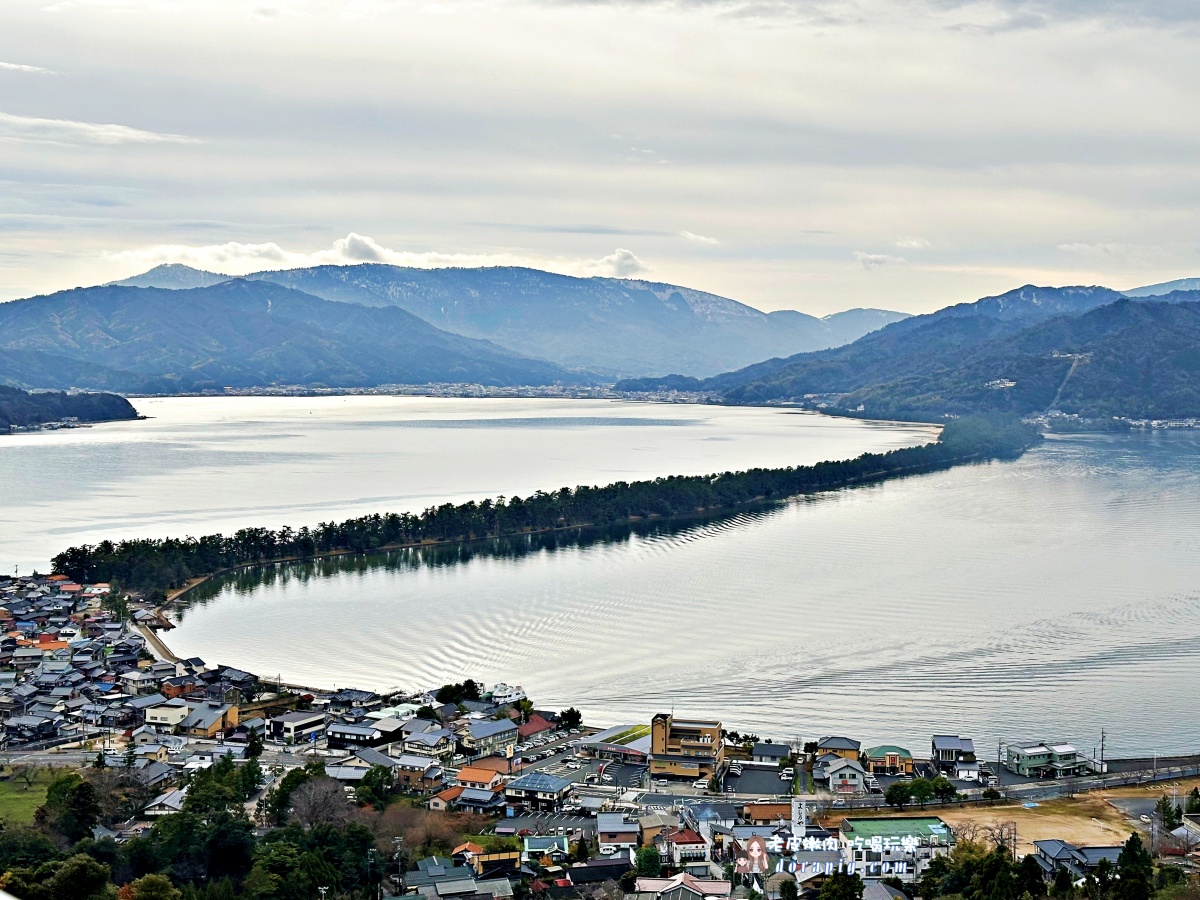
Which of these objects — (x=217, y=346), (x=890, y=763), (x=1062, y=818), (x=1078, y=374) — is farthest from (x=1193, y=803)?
(x=217, y=346)

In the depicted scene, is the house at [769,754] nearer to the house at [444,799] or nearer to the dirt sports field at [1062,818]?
the dirt sports field at [1062,818]

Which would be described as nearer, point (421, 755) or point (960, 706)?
point (421, 755)

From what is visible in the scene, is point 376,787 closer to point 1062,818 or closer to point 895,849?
point 895,849

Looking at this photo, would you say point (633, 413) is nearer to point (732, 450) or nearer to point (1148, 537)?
point (732, 450)

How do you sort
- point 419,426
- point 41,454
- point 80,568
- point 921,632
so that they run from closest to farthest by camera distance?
point 921,632 → point 80,568 → point 41,454 → point 419,426

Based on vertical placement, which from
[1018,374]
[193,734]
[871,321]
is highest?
[871,321]

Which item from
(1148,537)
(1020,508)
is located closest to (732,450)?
(1020,508)
